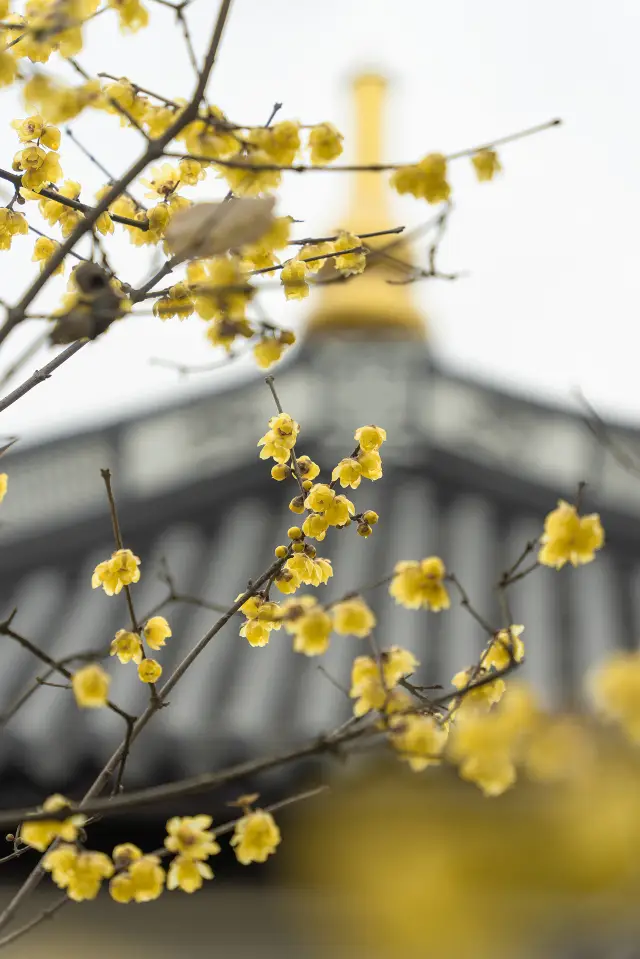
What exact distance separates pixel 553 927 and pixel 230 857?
3.03ft

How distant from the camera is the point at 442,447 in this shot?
15.5 ft

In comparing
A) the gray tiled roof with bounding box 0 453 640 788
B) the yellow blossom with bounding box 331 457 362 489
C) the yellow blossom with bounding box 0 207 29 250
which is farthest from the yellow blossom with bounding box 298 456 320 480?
the gray tiled roof with bounding box 0 453 640 788

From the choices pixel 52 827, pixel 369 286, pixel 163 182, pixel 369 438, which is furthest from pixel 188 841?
pixel 369 286

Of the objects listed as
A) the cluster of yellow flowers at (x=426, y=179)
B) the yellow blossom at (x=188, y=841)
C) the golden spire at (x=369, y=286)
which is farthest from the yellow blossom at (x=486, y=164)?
the golden spire at (x=369, y=286)

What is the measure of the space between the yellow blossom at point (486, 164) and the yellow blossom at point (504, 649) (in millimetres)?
408

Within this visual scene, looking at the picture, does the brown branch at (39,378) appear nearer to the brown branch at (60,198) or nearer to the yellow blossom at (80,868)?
the brown branch at (60,198)

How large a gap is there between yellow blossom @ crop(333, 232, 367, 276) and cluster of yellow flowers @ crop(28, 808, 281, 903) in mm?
504

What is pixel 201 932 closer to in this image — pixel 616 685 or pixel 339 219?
pixel 616 685

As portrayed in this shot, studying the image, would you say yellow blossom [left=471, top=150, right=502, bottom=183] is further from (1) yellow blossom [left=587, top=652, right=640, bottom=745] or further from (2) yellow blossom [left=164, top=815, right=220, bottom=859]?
(2) yellow blossom [left=164, top=815, right=220, bottom=859]

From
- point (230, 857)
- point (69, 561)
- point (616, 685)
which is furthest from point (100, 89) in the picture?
point (69, 561)

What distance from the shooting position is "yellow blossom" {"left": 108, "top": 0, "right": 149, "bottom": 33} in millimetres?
1011

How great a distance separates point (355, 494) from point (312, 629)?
3959 millimetres

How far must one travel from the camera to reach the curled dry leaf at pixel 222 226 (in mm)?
869

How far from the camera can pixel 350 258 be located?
1.08m
